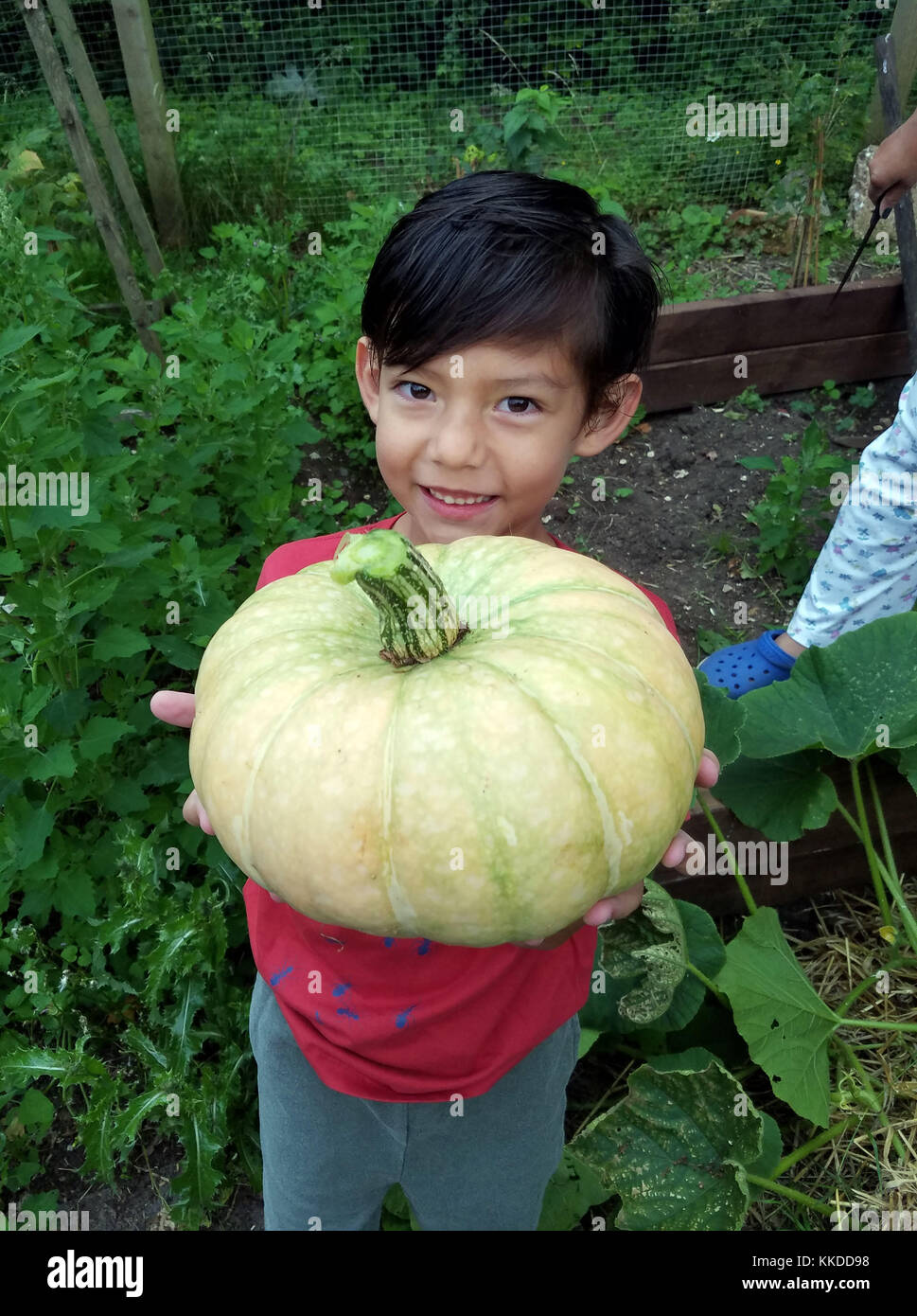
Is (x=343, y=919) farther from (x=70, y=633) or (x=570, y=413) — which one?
(x=70, y=633)

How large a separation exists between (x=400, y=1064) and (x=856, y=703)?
1.29m

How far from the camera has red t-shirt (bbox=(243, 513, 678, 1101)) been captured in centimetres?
149

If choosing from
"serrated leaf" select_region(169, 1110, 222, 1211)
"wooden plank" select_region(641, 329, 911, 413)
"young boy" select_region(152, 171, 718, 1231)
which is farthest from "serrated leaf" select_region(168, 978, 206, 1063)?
"wooden plank" select_region(641, 329, 911, 413)

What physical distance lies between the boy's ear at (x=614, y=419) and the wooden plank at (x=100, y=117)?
2869 millimetres

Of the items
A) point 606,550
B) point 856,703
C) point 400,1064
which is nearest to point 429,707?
point 400,1064

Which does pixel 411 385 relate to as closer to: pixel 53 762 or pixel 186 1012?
pixel 53 762

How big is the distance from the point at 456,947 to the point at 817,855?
1.43 metres

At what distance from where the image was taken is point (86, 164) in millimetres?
3344

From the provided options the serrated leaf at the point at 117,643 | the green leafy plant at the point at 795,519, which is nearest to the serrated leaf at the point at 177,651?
the serrated leaf at the point at 117,643

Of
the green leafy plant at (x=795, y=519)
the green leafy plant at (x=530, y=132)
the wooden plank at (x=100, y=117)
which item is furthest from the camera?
the green leafy plant at (x=530, y=132)

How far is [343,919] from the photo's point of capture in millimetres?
1123

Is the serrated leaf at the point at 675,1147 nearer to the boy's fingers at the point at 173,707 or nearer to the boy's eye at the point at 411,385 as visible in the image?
the boy's fingers at the point at 173,707

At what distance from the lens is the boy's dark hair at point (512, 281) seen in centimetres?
155

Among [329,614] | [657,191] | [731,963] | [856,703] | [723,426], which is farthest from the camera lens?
[657,191]
